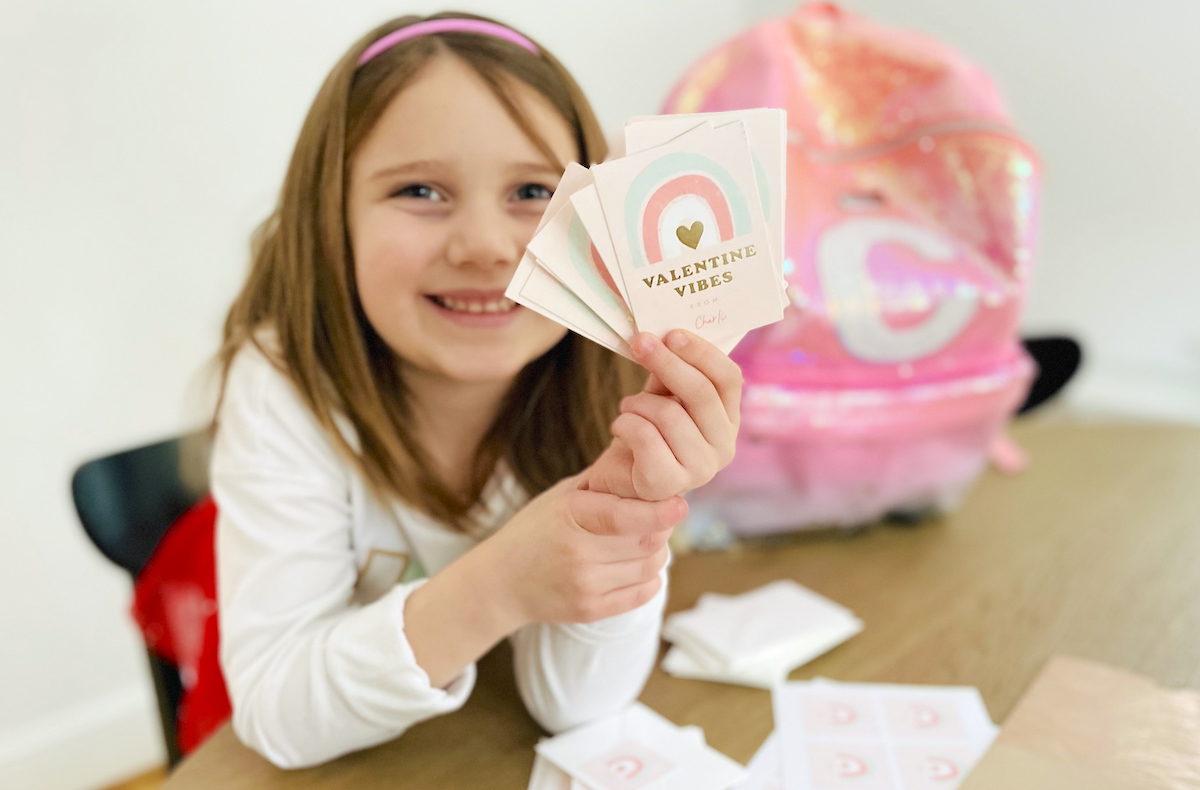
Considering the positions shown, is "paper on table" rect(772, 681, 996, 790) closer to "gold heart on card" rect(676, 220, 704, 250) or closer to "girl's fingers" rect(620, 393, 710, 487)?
"girl's fingers" rect(620, 393, 710, 487)

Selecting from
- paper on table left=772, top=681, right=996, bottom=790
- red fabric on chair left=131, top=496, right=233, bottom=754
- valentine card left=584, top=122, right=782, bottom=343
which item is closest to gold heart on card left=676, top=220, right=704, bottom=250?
valentine card left=584, top=122, right=782, bottom=343

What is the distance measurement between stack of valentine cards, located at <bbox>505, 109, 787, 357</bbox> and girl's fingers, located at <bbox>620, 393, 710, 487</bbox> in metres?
0.05

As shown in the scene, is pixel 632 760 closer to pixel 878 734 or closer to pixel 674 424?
pixel 878 734

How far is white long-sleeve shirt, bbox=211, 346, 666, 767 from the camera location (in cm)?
60

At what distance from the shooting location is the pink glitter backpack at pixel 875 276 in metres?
0.92

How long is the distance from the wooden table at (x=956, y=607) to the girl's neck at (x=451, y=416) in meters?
0.20

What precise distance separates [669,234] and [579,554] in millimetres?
232

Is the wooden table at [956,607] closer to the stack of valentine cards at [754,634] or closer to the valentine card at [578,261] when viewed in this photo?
the stack of valentine cards at [754,634]

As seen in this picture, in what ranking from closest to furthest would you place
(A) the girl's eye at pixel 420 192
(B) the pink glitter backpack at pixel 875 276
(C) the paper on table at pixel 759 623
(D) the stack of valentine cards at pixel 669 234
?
(D) the stack of valentine cards at pixel 669 234 < (A) the girl's eye at pixel 420 192 < (C) the paper on table at pixel 759 623 < (B) the pink glitter backpack at pixel 875 276

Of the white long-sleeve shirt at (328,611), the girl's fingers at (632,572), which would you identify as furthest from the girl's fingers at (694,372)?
the white long-sleeve shirt at (328,611)

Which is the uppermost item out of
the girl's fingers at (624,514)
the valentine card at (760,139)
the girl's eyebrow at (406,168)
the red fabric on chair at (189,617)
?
the valentine card at (760,139)

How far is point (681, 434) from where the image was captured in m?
0.48

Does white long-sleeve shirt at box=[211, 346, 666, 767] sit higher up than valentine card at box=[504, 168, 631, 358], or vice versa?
valentine card at box=[504, 168, 631, 358]

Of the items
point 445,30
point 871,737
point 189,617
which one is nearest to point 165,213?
point 189,617
